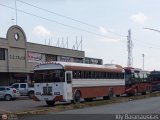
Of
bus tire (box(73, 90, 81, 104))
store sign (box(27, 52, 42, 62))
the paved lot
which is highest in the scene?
store sign (box(27, 52, 42, 62))

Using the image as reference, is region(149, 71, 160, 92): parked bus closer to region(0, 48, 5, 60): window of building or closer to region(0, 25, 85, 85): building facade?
region(0, 25, 85, 85): building facade

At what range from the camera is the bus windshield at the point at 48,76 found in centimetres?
3052

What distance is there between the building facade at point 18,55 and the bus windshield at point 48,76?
2576 cm

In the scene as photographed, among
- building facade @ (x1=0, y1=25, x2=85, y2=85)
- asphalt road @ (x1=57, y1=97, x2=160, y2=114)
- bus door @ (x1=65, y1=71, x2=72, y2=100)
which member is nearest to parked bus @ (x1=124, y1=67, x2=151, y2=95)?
bus door @ (x1=65, y1=71, x2=72, y2=100)

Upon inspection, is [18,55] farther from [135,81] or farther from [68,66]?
[68,66]

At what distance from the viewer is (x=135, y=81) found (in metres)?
47.7

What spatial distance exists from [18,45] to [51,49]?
31.4 feet

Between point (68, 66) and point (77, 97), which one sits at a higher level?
point (68, 66)

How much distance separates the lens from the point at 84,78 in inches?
1331

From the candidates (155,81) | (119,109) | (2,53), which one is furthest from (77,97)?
(155,81)

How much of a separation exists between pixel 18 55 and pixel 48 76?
29.6 m

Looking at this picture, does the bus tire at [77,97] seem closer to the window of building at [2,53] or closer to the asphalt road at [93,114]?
the asphalt road at [93,114]

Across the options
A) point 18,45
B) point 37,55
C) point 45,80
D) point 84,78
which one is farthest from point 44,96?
point 37,55

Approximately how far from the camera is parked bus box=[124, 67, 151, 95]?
153 ft
